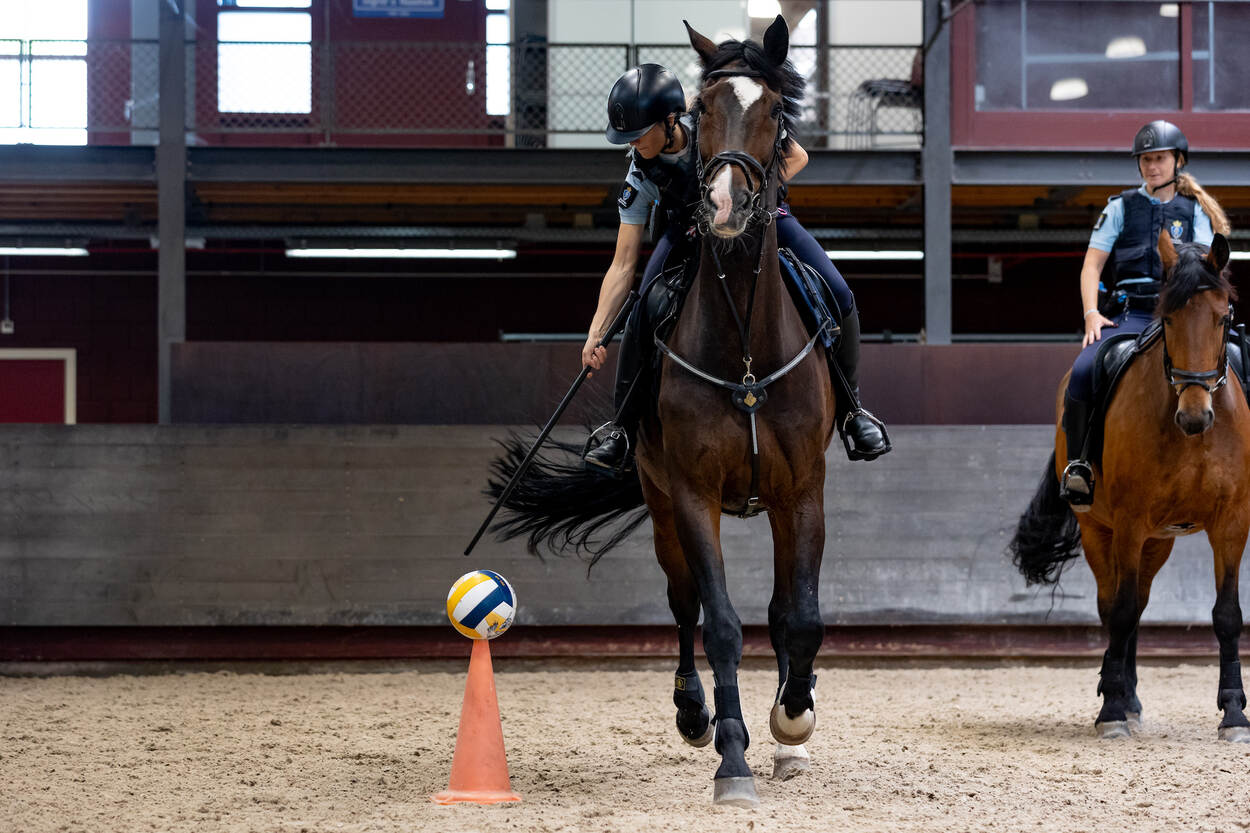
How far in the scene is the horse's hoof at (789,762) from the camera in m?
4.50

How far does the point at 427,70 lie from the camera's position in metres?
12.6

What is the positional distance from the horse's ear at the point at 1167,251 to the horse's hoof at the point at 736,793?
117 inches

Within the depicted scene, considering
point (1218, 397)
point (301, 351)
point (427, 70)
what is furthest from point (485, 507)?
point (427, 70)

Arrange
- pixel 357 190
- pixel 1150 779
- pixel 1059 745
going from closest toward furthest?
pixel 1150 779
pixel 1059 745
pixel 357 190

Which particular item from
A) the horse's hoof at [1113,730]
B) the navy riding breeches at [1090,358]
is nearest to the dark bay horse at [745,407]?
the horse's hoof at [1113,730]

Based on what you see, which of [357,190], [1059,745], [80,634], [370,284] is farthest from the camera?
[370,284]

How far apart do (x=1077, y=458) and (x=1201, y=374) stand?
2.88ft

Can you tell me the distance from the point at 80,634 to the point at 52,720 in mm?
2051

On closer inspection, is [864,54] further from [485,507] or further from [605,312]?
[605,312]

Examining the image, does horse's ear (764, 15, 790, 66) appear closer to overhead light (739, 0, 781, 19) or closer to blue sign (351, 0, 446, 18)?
overhead light (739, 0, 781, 19)

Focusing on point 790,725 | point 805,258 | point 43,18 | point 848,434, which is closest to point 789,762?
point 790,725

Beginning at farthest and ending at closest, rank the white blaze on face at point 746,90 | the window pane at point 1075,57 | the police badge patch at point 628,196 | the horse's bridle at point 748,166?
1. the window pane at point 1075,57
2. the police badge patch at point 628,196
3. the white blaze on face at point 746,90
4. the horse's bridle at point 748,166

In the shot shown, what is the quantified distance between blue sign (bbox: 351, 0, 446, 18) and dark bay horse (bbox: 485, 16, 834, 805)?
381 inches

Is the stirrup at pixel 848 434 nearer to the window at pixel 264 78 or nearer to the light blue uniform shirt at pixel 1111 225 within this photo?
the light blue uniform shirt at pixel 1111 225
